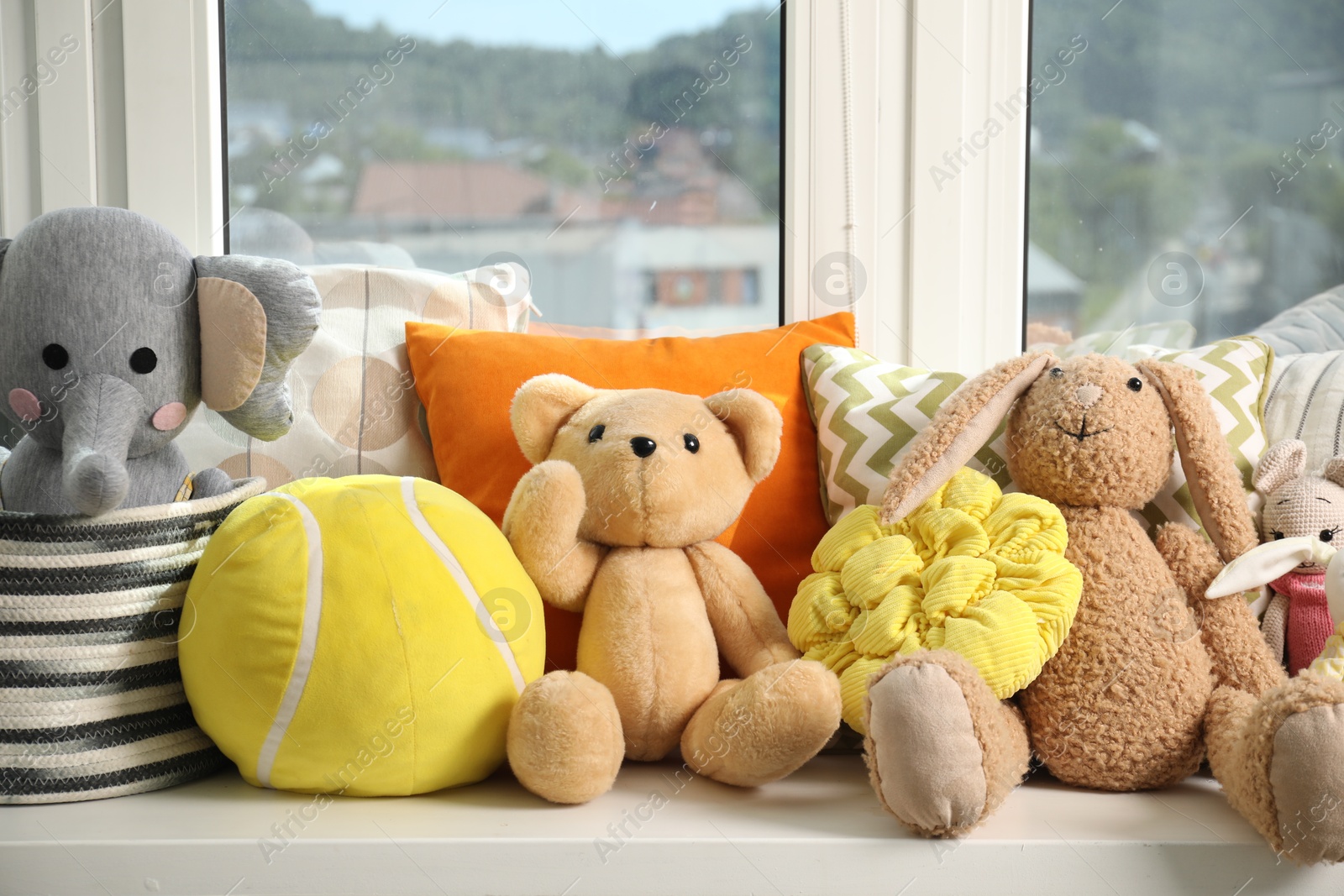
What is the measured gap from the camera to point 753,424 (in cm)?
100

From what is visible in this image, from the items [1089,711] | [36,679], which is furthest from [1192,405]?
[36,679]

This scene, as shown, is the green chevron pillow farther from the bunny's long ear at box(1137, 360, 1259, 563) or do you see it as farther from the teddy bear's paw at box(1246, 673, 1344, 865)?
the teddy bear's paw at box(1246, 673, 1344, 865)

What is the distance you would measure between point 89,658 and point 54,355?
0.93 ft

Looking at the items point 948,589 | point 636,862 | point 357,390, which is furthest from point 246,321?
point 948,589

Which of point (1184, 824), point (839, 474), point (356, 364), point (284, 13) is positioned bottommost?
point (1184, 824)

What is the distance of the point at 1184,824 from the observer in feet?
2.63

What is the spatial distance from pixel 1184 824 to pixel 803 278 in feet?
2.92

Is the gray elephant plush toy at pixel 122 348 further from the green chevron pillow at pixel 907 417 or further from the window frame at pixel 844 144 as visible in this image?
the green chevron pillow at pixel 907 417

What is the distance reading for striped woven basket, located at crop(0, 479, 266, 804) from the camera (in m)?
0.83

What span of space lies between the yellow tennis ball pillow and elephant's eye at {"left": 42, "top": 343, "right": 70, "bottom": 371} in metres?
0.22

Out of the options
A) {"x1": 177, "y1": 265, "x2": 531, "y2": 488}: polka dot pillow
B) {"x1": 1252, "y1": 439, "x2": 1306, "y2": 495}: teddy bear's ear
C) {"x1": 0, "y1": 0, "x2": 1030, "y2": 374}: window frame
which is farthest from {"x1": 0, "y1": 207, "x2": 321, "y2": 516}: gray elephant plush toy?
{"x1": 1252, "y1": 439, "x2": 1306, "y2": 495}: teddy bear's ear

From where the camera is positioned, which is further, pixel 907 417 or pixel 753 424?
pixel 907 417

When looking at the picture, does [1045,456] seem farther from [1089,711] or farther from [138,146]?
[138,146]

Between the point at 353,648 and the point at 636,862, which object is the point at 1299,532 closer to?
the point at 636,862
